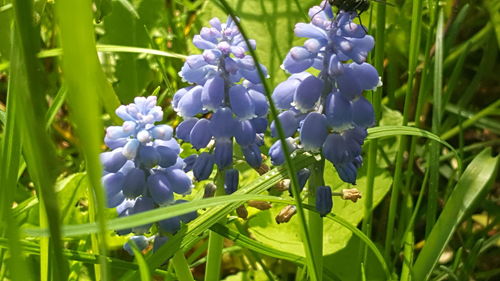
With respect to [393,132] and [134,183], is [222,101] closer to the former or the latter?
[134,183]

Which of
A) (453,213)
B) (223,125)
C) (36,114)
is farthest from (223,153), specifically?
(36,114)

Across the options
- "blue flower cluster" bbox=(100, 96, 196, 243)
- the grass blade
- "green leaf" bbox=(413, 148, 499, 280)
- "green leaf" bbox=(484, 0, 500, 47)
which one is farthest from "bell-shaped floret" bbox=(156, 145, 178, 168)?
"green leaf" bbox=(484, 0, 500, 47)

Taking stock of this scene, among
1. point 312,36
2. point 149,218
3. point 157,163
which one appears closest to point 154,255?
point 157,163

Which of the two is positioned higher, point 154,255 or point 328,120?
point 328,120

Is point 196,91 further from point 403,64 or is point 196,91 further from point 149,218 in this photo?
point 403,64

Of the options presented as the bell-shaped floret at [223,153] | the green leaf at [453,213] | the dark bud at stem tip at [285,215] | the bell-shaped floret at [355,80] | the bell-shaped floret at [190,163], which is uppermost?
the bell-shaped floret at [355,80]

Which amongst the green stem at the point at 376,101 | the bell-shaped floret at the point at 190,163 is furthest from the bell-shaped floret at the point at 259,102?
the green stem at the point at 376,101

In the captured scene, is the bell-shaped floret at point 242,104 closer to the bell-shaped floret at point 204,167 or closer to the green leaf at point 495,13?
the bell-shaped floret at point 204,167
